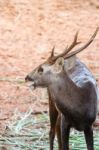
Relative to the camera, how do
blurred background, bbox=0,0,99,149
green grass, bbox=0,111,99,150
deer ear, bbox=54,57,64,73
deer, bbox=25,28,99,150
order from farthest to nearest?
blurred background, bbox=0,0,99,149
green grass, bbox=0,111,99,150
deer, bbox=25,28,99,150
deer ear, bbox=54,57,64,73

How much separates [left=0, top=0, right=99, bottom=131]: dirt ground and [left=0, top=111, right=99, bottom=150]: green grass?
56cm

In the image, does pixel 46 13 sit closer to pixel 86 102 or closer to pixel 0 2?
pixel 0 2

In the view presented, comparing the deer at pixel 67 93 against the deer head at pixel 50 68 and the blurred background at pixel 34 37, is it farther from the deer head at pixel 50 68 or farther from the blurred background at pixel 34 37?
the blurred background at pixel 34 37

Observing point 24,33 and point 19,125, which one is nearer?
point 19,125

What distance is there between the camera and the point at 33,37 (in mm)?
12758

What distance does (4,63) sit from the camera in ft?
36.5

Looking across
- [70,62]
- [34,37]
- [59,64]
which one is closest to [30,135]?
[70,62]

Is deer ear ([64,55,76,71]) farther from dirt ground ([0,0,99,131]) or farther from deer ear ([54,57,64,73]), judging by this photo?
dirt ground ([0,0,99,131])

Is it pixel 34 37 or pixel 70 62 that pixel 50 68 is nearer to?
pixel 70 62

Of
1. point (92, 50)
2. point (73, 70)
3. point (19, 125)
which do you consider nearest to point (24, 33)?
point (92, 50)

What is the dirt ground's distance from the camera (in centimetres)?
939

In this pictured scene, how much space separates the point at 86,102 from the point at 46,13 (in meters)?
7.97

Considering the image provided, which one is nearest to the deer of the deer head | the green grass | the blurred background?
the deer head

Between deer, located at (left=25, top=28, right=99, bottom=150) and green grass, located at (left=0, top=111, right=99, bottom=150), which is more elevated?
deer, located at (left=25, top=28, right=99, bottom=150)
